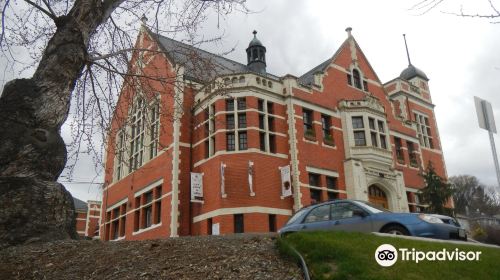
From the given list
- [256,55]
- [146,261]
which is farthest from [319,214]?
[256,55]

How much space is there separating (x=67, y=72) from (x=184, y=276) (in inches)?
191

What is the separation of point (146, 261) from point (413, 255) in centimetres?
408

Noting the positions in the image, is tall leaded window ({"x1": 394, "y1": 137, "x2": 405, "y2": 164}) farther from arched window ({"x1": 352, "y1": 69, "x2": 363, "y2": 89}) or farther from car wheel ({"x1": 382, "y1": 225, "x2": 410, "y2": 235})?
car wheel ({"x1": 382, "y1": 225, "x2": 410, "y2": 235})

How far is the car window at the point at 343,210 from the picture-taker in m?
10.7

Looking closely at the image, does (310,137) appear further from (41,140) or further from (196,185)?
(41,140)

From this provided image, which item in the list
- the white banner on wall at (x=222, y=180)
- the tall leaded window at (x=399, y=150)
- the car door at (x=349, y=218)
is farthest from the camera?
the tall leaded window at (x=399, y=150)

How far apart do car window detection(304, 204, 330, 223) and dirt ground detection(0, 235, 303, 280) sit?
398cm

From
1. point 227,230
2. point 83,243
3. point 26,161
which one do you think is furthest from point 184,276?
point 227,230

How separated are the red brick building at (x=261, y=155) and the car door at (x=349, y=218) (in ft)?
32.4

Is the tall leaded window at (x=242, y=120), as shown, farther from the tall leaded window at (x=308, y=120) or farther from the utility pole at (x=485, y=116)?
the utility pole at (x=485, y=116)

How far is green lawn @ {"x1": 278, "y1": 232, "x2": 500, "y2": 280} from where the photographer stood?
6.04 m

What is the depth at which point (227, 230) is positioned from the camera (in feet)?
69.1

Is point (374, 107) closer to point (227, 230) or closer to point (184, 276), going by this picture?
point (227, 230)

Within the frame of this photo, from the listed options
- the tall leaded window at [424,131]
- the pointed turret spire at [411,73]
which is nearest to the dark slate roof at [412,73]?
the pointed turret spire at [411,73]
